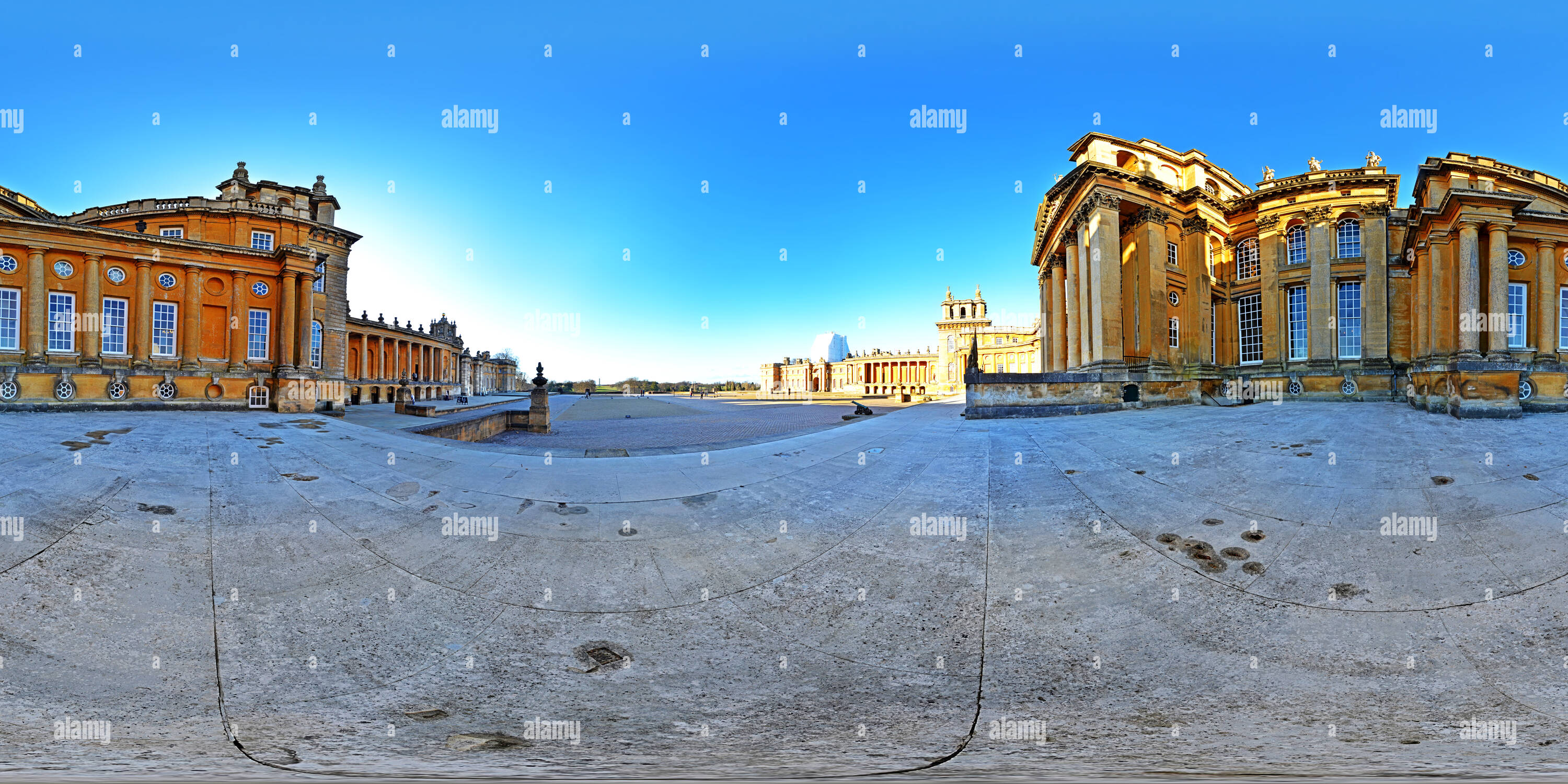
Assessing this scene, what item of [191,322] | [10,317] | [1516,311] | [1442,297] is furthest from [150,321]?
[1516,311]

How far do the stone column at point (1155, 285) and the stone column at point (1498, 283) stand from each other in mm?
9319

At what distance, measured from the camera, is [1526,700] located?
396 centimetres

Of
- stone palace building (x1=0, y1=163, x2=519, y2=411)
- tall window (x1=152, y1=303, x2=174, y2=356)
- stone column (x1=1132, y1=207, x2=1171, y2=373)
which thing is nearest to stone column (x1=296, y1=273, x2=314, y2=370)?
stone palace building (x1=0, y1=163, x2=519, y2=411)

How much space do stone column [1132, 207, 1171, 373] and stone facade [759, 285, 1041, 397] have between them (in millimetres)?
53457

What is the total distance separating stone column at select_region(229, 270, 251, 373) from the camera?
25266mm

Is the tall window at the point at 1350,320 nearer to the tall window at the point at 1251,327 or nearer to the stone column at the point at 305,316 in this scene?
the tall window at the point at 1251,327

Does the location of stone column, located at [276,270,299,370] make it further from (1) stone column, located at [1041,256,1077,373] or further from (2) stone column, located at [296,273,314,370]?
(1) stone column, located at [1041,256,1077,373]

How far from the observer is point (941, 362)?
10550cm

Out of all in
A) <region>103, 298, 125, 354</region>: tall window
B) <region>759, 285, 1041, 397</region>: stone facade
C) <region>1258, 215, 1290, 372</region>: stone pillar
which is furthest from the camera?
<region>759, 285, 1041, 397</region>: stone facade

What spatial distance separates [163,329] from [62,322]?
9.19ft

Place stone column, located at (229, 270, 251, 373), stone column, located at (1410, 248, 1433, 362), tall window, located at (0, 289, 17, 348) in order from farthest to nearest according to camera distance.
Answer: stone column, located at (229, 270, 251, 373)
tall window, located at (0, 289, 17, 348)
stone column, located at (1410, 248, 1433, 362)

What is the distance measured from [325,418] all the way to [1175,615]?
25411mm

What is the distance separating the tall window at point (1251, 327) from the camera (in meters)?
27.4

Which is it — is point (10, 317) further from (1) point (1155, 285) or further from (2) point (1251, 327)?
(2) point (1251, 327)
